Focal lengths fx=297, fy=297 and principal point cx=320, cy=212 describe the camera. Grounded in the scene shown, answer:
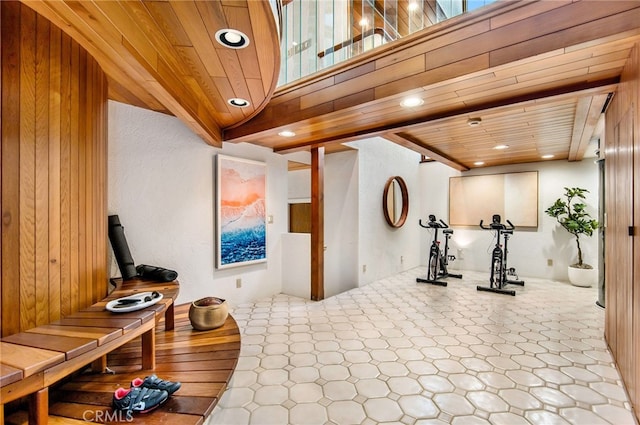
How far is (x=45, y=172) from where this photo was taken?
4.87ft

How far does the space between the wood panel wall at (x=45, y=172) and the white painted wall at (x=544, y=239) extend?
6450 millimetres

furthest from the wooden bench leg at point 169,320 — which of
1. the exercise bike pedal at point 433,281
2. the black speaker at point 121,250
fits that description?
the exercise bike pedal at point 433,281

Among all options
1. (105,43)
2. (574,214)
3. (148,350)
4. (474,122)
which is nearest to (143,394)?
(148,350)

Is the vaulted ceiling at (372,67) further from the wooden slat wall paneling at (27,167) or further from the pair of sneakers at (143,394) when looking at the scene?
the pair of sneakers at (143,394)

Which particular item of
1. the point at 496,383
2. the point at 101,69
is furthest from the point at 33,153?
the point at 496,383

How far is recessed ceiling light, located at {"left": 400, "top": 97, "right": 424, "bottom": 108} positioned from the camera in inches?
91.7

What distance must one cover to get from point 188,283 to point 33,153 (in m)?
2.24

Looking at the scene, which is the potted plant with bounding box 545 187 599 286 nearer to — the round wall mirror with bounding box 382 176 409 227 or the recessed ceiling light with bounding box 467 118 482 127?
the round wall mirror with bounding box 382 176 409 227

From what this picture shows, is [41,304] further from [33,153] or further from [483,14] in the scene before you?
[483,14]

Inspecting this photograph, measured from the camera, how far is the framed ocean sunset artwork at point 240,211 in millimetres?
3658

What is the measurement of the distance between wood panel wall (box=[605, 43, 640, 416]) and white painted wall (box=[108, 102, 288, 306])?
3.63 m

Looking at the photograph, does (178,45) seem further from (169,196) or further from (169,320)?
(169,320)

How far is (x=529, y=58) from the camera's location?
1.69 meters

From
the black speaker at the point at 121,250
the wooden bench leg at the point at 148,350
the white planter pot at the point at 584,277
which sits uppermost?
the black speaker at the point at 121,250
